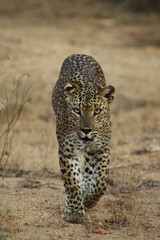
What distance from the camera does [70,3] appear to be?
2767 centimetres

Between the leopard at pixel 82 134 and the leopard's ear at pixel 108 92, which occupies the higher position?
the leopard's ear at pixel 108 92

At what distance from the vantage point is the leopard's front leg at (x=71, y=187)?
7.47 metres

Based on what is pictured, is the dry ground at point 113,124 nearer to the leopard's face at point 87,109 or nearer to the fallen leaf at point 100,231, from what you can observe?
the fallen leaf at point 100,231

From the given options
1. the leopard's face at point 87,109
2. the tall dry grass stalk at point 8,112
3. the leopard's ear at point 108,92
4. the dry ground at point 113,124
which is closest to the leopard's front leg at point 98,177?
the dry ground at point 113,124

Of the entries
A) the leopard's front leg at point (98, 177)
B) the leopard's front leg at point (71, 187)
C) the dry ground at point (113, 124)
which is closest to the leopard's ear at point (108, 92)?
the leopard's front leg at point (98, 177)

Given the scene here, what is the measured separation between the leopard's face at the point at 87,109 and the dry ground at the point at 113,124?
58 cm

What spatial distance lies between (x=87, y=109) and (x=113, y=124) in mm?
6603

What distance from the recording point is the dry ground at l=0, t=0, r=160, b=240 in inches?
286

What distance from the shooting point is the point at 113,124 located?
13773mm

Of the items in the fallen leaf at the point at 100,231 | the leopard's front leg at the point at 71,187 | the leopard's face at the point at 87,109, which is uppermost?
the leopard's face at the point at 87,109

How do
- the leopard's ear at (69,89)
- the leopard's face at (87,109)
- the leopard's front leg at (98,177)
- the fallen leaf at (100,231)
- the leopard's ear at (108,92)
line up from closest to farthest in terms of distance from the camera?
the fallen leaf at (100,231)
the leopard's face at (87,109)
the leopard's ear at (69,89)
the leopard's ear at (108,92)
the leopard's front leg at (98,177)

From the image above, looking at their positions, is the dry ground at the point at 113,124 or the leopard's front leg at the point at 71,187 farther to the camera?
the leopard's front leg at the point at 71,187

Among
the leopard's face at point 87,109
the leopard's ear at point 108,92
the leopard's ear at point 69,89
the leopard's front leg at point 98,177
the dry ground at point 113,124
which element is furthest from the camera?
the leopard's front leg at point 98,177

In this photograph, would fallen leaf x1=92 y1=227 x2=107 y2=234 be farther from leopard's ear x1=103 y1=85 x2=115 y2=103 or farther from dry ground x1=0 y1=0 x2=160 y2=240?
leopard's ear x1=103 y1=85 x2=115 y2=103
